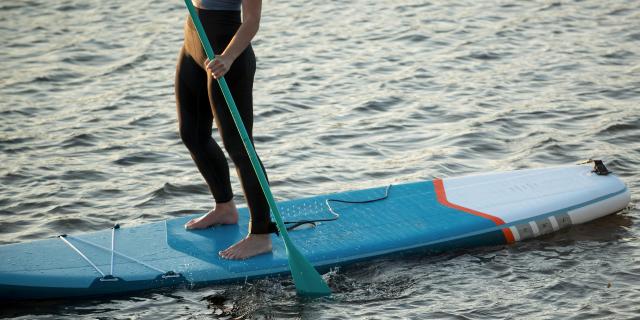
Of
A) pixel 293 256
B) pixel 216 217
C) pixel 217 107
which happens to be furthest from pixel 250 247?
pixel 217 107

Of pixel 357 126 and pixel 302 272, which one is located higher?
pixel 357 126

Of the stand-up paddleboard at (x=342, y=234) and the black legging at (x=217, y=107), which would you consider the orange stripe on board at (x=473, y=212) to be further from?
the black legging at (x=217, y=107)

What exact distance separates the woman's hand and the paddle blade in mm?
887

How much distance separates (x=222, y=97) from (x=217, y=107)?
0.06 m

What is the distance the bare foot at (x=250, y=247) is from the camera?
4.84 meters

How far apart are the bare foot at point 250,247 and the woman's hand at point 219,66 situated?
0.93m

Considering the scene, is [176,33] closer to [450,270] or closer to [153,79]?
[153,79]

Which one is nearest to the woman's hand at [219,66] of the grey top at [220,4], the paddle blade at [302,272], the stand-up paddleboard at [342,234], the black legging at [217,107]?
the black legging at [217,107]

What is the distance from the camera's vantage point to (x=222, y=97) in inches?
180

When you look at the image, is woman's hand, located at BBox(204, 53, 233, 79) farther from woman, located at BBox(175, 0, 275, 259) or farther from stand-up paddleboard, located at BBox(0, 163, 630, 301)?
stand-up paddleboard, located at BBox(0, 163, 630, 301)

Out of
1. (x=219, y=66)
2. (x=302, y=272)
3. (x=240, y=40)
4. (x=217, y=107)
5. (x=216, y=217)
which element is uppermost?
(x=240, y=40)

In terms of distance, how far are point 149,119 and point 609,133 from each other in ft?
11.7

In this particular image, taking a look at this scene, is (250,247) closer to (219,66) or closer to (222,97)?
(222,97)

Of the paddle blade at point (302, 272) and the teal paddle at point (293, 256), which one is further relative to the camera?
the paddle blade at point (302, 272)
